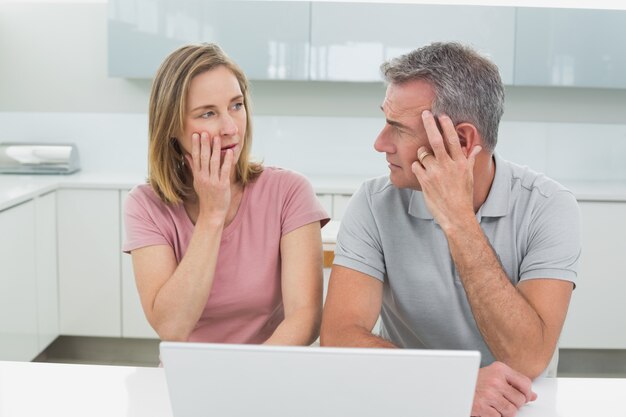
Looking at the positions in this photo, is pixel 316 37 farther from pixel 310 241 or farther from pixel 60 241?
pixel 310 241

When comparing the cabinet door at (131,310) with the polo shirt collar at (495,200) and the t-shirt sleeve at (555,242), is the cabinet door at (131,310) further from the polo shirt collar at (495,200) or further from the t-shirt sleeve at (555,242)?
the t-shirt sleeve at (555,242)

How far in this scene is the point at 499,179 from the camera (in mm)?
1768

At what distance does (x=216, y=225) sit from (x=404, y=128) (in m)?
0.46

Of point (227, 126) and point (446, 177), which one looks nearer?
point (446, 177)

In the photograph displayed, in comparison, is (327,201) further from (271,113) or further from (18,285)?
(18,285)

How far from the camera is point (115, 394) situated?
1.37 meters

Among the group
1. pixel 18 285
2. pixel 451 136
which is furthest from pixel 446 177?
pixel 18 285

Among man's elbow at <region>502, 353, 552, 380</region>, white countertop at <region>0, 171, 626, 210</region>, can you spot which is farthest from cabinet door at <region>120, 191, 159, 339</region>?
man's elbow at <region>502, 353, 552, 380</region>

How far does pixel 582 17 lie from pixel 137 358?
8.92ft

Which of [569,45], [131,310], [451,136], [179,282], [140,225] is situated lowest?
[131,310]

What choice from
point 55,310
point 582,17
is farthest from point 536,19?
point 55,310

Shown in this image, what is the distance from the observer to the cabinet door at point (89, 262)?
3836mm

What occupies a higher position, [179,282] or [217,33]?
[217,33]

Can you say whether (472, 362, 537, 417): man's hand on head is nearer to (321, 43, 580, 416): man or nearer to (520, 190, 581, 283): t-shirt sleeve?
(321, 43, 580, 416): man
